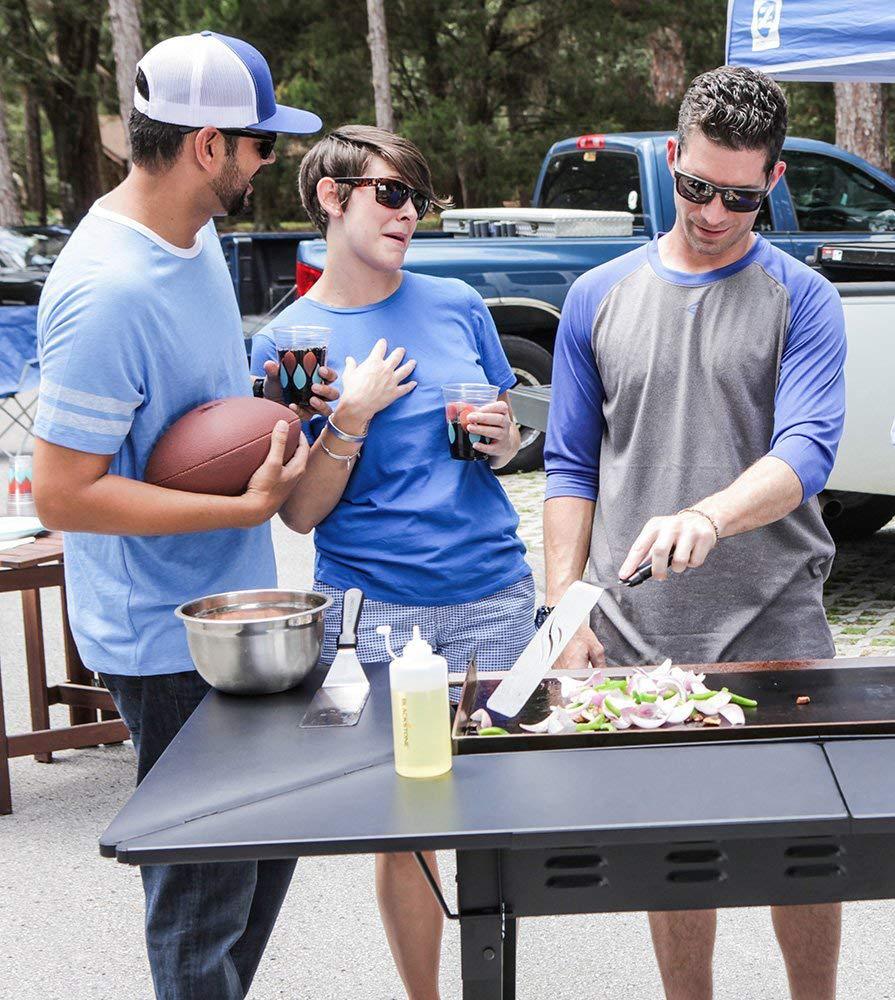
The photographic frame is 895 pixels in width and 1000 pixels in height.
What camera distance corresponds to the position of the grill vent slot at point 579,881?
2.17m

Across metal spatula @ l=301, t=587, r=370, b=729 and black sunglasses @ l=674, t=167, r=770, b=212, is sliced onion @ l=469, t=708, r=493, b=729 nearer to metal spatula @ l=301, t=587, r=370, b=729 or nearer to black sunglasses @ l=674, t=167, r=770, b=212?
metal spatula @ l=301, t=587, r=370, b=729

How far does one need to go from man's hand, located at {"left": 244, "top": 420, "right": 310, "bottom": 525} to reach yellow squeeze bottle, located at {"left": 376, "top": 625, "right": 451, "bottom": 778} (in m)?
0.65

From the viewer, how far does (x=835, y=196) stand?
990cm

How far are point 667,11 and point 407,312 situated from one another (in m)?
20.6

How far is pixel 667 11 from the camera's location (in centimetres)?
2212

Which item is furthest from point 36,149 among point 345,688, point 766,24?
point 345,688

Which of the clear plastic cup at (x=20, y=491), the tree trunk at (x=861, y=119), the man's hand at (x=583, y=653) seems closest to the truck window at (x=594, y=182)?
the clear plastic cup at (x=20, y=491)

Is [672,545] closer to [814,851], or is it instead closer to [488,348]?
[814,851]

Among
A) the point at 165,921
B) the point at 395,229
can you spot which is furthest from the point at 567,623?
the point at 395,229

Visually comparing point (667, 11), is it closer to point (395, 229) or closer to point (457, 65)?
point (457, 65)

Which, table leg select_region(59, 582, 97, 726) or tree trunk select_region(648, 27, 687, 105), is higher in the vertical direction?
tree trunk select_region(648, 27, 687, 105)

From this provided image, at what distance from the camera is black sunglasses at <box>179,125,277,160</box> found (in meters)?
2.64

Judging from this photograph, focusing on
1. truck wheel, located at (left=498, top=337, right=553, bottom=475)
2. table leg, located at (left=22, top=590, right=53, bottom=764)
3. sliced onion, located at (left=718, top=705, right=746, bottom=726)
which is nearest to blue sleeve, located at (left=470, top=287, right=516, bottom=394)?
sliced onion, located at (left=718, top=705, right=746, bottom=726)

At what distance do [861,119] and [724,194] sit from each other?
1629 centimetres
